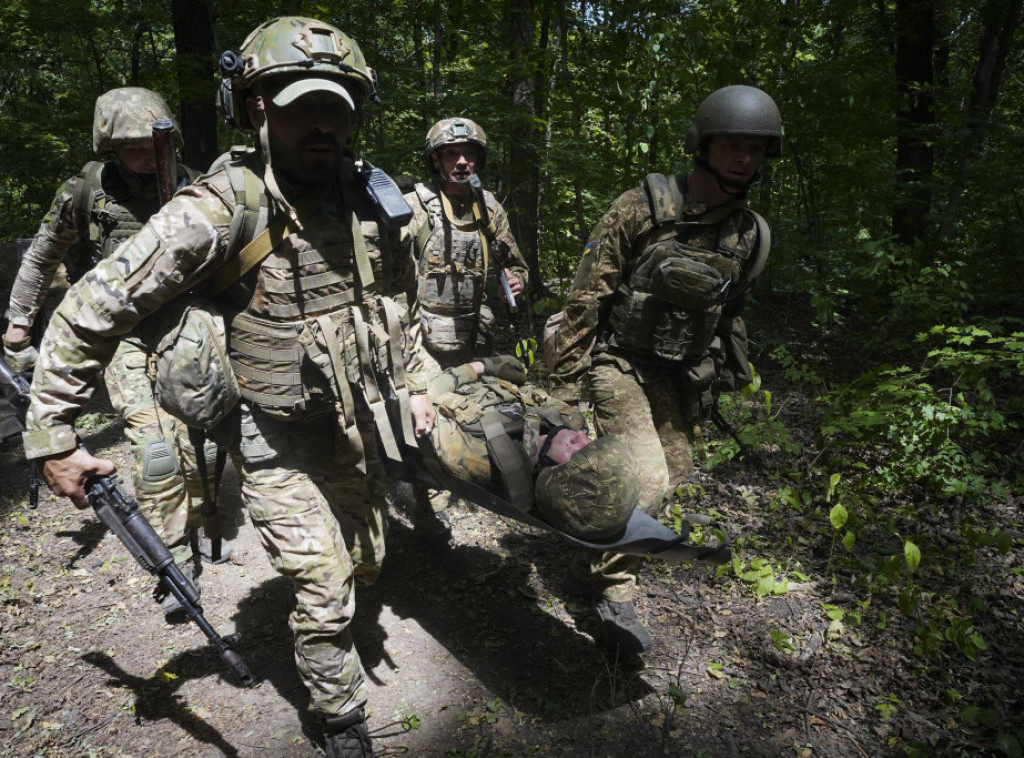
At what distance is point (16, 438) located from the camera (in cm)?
685

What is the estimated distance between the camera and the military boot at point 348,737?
2.71 m

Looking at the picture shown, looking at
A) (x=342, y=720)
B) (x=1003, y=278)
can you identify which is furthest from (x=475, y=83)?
(x=342, y=720)

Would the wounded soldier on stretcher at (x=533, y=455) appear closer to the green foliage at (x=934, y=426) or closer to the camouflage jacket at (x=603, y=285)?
the camouflage jacket at (x=603, y=285)

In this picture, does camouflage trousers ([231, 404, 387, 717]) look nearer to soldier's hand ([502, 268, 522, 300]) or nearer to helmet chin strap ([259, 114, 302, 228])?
helmet chin strap ([259, 114, 302, 228])

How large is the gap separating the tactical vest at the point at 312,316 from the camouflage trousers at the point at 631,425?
1.24 metres

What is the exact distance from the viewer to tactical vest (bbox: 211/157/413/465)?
8.86ft

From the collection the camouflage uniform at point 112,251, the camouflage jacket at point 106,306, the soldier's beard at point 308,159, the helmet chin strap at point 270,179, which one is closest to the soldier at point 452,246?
the camouflage uniform at point 112,251

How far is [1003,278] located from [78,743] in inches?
346

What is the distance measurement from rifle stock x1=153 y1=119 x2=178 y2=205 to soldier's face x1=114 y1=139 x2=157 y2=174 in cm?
82

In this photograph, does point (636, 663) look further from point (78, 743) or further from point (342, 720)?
point (78, 743)

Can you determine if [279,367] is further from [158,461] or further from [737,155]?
[737,155]

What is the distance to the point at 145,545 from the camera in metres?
2.73

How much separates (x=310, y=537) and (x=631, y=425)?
5.67 ft

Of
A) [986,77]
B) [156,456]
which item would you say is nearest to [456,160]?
[156,456]
